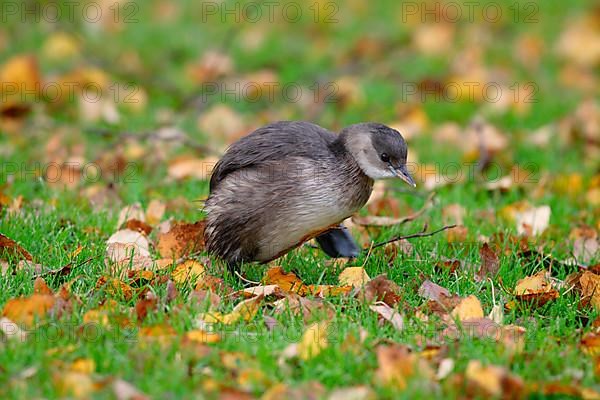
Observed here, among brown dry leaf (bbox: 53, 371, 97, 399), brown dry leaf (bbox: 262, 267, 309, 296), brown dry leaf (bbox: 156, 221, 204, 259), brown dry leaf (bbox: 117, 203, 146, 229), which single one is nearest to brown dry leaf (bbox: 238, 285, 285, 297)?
brown dry leaf (bbox: 262, 267, 309, 296)

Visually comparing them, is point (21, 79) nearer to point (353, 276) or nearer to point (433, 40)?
point (433, 40)

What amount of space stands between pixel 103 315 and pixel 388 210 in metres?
2.43

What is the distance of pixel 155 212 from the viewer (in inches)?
206

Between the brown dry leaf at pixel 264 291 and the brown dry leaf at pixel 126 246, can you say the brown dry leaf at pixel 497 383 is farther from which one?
the brown dry leaf at pixel 126 246

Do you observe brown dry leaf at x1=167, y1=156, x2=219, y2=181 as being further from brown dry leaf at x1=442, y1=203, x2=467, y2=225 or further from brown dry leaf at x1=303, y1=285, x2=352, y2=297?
brown dry leaf at x1=303, y1=285, x2=352, y2=297

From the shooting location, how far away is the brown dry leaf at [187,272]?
413 centimetres

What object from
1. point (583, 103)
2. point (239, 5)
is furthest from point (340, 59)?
point (583, 103)

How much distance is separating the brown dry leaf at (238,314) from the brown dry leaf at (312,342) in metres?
0.32

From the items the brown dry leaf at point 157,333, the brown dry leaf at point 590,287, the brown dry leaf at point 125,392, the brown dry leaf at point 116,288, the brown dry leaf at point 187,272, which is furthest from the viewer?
the brown dry leaf at point 187,272

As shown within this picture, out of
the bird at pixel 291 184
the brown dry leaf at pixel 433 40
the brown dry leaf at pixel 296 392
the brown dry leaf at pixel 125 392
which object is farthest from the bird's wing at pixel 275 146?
the brown dry leaf at pixel 433 40

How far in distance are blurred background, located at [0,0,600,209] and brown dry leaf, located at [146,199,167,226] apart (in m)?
0.37

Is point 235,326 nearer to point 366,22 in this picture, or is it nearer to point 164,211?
point 164,211

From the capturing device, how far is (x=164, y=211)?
5316 millimetres

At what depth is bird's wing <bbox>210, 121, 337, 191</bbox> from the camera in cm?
431
